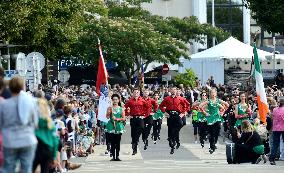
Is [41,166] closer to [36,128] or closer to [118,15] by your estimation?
[36,128]

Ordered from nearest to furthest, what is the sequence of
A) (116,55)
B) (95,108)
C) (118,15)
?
(95,108) → (116,55) → (118,15)

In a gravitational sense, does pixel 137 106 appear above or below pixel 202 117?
above

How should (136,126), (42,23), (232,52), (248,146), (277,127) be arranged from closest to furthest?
(248,146), (277,127), (136,126), (42,23), (232,52)

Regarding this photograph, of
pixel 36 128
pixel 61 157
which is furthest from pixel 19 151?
pixel 61 157

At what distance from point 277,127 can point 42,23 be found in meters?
20.0

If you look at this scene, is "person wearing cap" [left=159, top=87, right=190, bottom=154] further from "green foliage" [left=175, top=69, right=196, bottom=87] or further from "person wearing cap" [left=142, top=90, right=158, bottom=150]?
"green foliage" [left=175, top=69, right=196, bottom=87]

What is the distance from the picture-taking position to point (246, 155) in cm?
2586

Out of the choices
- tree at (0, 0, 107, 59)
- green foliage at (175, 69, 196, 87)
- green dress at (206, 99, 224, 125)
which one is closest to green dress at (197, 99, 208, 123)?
green dress at (206, 99, 224, 125)

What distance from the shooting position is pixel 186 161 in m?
27.4

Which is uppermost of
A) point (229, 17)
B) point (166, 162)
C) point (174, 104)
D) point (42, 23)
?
point (229, 17)

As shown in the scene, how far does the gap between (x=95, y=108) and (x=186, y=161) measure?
8212 mm

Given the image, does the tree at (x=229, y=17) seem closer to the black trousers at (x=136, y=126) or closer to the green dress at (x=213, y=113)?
the green dress at (x=213, y=113)

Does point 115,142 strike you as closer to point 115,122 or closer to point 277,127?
point 115,122

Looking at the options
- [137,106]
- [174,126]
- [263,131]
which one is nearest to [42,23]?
[174,126]
